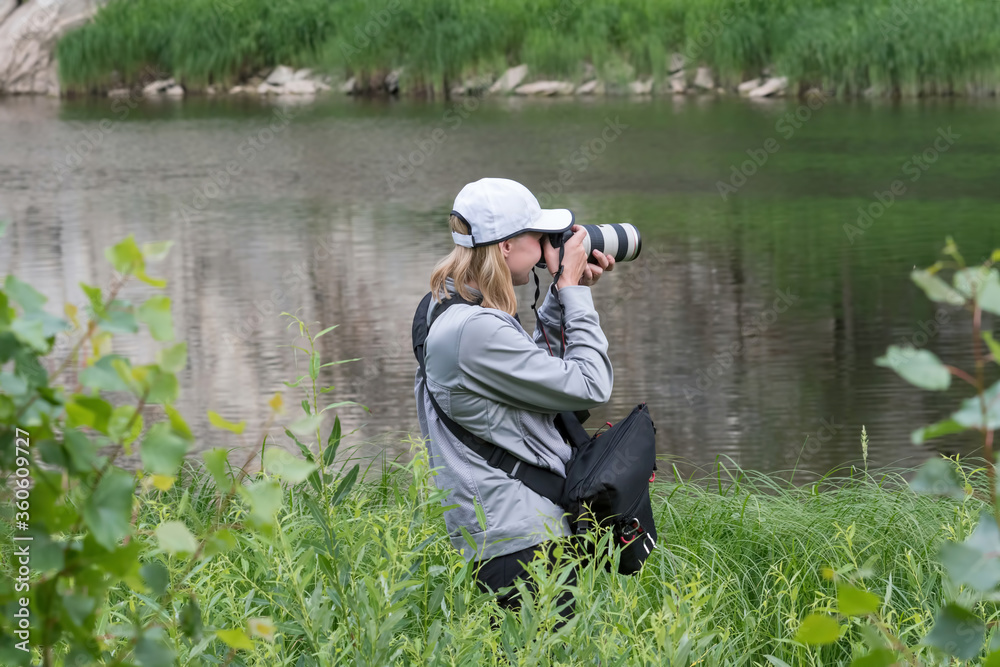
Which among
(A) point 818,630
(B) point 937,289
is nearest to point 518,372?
(A) point 818,630

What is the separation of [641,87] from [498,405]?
20.1m

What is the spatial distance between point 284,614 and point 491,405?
66 cm

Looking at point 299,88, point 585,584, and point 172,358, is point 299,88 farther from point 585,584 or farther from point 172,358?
point 172,358

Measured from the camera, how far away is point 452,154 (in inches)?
595

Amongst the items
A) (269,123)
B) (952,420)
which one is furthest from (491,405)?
(269,123)

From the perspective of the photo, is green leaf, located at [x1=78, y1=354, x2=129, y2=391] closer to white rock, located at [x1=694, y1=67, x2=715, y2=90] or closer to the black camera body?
the black camera body

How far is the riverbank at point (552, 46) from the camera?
18453 mm

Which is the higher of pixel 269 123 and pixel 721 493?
pixel 269 123

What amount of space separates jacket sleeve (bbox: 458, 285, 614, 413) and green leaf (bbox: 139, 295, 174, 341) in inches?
59.2

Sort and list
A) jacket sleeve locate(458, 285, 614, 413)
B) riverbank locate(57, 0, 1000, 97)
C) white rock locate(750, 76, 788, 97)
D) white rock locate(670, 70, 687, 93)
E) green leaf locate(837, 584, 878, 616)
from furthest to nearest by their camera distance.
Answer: white rock locate(670, 70, 687, 93), white rock locate(750, 76, 788, 97), riverbank locate(57, 0, 1000, 97), jacket sleeve locate(458, 285, 614, 413), green leaf locate(837, 584, 878, 616)

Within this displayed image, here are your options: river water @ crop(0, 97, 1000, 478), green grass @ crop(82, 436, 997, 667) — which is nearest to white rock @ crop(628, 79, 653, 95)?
river water @ crop(0, 97, 1000, 478)

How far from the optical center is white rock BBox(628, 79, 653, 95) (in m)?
21.8

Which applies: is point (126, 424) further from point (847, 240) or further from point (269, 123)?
point (269, 123)

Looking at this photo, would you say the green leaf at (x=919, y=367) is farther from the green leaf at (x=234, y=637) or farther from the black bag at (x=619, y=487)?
the black bag at (x=619, y=487)
